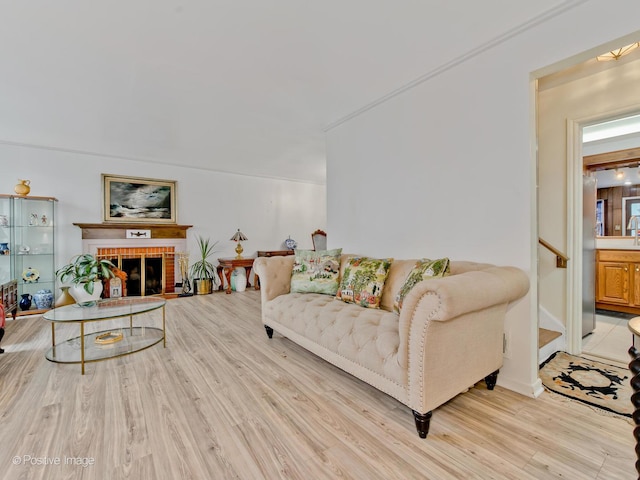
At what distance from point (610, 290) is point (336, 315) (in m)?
4.10

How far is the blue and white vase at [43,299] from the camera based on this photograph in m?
4.15

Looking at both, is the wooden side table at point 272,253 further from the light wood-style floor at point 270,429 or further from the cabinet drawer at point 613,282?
the cabinet drawer at point 613,282

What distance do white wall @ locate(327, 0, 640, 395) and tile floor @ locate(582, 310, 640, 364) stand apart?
1.19 metres

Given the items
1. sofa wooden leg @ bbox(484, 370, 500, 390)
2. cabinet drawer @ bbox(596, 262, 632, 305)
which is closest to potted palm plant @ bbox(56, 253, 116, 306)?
sofa wooden leg @ bbox(484, 370, 500, 390)

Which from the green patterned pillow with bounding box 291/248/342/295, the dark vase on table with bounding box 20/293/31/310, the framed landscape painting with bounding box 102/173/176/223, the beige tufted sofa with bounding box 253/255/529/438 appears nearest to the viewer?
the beige tufted sofa with bounding box 253/255/529/438

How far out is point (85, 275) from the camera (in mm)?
3752

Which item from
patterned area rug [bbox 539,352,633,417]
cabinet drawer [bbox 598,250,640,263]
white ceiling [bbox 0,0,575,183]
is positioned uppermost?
white ceiling [bbox 0,0,575,183]

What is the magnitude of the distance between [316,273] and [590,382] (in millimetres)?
2229

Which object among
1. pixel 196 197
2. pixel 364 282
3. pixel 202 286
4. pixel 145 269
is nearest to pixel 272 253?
pixel 202 286

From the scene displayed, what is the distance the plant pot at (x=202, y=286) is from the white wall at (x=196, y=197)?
A: 60 centimetres

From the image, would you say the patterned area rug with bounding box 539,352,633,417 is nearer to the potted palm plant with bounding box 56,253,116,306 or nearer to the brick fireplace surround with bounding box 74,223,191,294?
the potted palm plant with bounding box 56,253,116,306

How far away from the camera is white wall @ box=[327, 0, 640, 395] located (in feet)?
6.28

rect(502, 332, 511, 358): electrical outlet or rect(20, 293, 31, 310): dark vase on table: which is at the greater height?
rect(502, 332, 511, 358): electrical outlet

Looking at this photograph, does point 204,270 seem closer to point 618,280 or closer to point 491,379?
point 491,379
